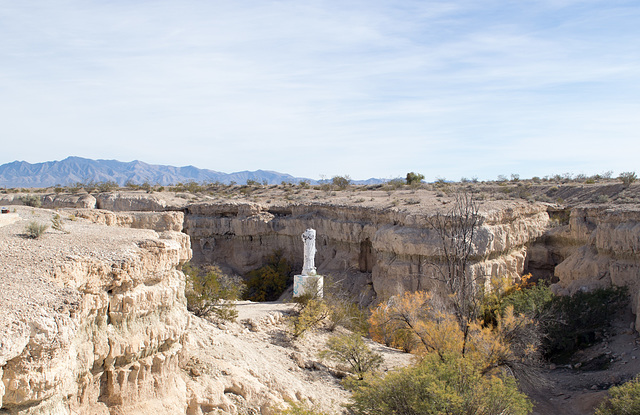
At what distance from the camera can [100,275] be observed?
6941 millimetres

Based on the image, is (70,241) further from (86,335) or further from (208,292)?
(208,292)

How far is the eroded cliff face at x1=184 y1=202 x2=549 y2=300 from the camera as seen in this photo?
21.9 m

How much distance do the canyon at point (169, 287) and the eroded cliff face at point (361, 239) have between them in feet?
0.30

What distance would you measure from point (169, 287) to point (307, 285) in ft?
35.1

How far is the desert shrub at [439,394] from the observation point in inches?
368

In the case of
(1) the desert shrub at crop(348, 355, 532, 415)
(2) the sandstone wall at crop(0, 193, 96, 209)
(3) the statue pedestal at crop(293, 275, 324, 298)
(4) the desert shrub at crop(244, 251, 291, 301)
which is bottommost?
(4) the desert shrub at crop(244, 251, 291, 301)

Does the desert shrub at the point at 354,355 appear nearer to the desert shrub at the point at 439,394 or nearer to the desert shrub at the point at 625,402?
the desert shrub at the point at 439,394

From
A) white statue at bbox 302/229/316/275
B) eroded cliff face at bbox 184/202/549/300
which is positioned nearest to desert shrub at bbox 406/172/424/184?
eroded cliff face at bbox 184/202/549/300

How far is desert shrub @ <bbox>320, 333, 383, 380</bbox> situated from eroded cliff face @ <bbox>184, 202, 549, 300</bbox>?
19.8ft

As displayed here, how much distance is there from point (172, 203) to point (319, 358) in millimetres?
21818

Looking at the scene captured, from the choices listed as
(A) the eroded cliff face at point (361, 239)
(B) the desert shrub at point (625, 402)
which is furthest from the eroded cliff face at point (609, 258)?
(B) the desert shrub at point (625, 402)

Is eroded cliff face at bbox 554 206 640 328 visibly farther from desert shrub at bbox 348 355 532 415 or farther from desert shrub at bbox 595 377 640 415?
desert shrub at bbox 348 355 532 415

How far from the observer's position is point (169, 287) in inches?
324

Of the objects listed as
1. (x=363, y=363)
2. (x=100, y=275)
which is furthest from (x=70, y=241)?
(x=363, y=363)
